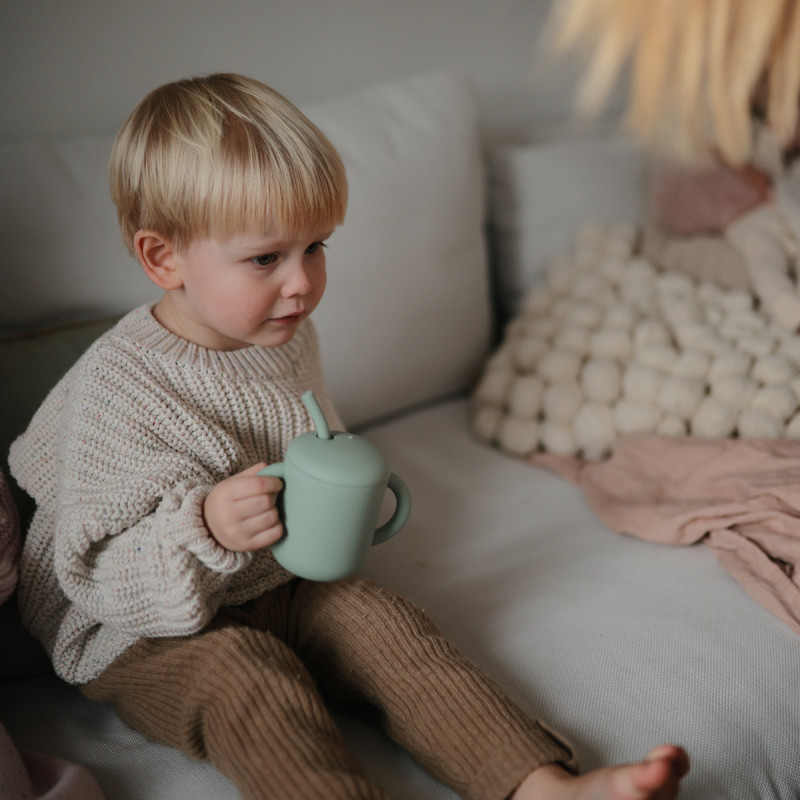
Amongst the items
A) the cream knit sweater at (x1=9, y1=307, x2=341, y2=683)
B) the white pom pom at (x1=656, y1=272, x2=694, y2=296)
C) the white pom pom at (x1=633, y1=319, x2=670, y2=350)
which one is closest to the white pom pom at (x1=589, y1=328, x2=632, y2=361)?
the white pom pom at (x1=633, y1=319, x2=670, y2=350)

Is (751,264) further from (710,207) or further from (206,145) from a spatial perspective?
(206,145)

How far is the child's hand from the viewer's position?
0.70 metres

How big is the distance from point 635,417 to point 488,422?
0.24 meters

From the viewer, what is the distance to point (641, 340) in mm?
1261

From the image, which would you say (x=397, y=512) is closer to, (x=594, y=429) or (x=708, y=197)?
(x=594, y=429)

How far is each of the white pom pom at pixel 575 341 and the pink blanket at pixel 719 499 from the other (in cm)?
18

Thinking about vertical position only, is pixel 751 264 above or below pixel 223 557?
above

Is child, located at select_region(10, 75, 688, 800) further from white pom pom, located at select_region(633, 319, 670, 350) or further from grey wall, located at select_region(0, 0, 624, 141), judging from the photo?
white pom pom, located at select_region(633, 319, 670, 350)

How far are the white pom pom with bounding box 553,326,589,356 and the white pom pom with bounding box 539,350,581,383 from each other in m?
0.02

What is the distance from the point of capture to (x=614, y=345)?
126 centimetres

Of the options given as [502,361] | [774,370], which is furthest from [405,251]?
[774,370]

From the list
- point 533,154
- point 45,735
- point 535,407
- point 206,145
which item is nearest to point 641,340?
point 535,407

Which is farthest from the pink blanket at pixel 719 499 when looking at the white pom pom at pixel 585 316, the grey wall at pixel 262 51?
the grey wall at pixel 262 51

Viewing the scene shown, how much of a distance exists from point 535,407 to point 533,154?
0.51 metres
